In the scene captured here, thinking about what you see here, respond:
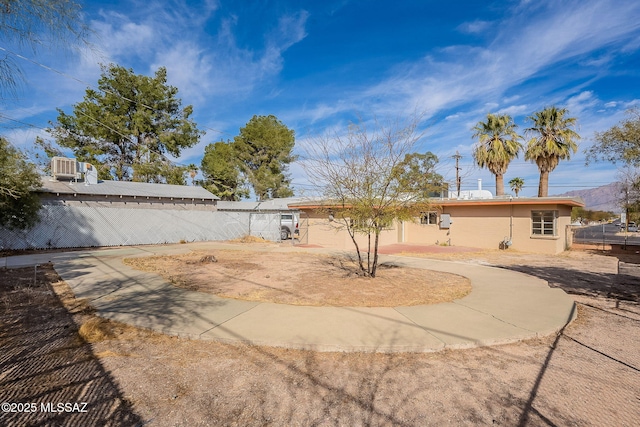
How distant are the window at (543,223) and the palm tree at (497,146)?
6883mm

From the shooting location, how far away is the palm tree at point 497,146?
2111 centimetres

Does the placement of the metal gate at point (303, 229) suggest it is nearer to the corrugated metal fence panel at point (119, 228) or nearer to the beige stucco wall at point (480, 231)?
the beige stucco wall at point (480, 231)

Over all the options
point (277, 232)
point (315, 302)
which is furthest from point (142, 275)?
point (277, 232)

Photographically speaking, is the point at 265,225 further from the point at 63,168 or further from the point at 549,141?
the point at 549,141

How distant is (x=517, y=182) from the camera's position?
40562 millimetres

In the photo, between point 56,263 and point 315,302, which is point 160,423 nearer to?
point 315,302

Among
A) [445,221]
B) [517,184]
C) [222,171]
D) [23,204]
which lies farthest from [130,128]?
[517,184]

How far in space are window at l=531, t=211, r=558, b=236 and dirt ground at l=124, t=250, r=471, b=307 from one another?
10243mm

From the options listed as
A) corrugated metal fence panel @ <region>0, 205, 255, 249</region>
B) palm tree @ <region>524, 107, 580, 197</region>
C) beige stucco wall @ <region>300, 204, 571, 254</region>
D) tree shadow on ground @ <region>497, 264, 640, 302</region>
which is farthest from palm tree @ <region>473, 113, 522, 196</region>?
corrugated metal fence panel @ <region>0, 205, 255, 249</region>

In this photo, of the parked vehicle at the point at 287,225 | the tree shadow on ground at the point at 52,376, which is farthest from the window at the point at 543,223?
the tree shadow on ground at the point at 52,376

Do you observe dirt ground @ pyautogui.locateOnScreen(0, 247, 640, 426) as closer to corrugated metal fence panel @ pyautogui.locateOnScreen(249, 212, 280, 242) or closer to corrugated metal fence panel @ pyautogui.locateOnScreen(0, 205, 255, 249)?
corrugated metal fence panel @ pyautogui.locateOnScreen(0, 205, 255, 249)

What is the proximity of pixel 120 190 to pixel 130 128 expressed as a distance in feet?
38.1

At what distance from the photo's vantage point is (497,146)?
21.2m

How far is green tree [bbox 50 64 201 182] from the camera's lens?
2441 centimetres
